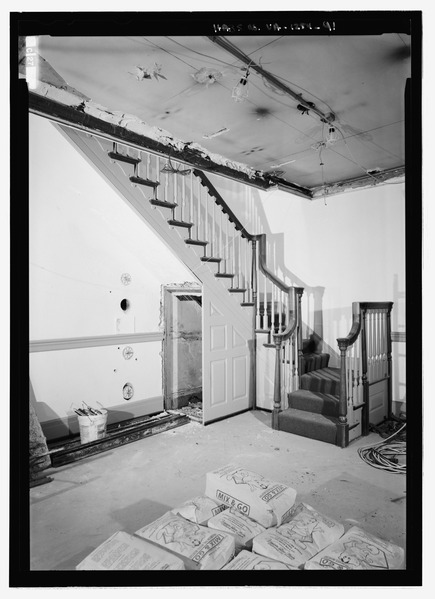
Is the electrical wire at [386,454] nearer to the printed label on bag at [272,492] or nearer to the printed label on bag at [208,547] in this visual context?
the printed label on bag at [272,492]

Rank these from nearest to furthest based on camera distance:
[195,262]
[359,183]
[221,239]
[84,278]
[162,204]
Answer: [162,204], [84,278], [195,262], [221,239], [359,183]

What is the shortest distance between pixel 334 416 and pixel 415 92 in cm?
299

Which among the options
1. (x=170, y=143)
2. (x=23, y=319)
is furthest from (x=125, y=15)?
(x=170, y=143)

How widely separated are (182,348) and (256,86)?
3.14 m

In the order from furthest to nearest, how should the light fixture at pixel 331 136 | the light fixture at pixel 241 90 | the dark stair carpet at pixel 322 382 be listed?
the dark stair carpet at pixel 322 382 < the light fixture at pixel 331 136 < the light fixture at pixel 241 90

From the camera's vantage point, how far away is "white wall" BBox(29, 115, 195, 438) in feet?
11.5

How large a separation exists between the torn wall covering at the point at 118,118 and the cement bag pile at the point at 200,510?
2.66m

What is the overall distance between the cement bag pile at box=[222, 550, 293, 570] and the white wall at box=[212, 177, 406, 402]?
128 inches

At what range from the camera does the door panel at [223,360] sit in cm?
420

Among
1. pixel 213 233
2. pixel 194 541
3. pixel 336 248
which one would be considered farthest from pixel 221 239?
pixel 194 541

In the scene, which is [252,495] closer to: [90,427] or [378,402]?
[90,427]

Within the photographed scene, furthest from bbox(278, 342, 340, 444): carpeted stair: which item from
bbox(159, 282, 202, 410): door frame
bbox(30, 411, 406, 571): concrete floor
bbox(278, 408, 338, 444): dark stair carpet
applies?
bbox(159, 282, 202, 410): door frame

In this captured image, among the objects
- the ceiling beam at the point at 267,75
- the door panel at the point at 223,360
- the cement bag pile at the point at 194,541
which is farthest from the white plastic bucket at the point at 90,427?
the ceiling beam at the point at 267,75

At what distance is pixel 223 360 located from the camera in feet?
14.3
